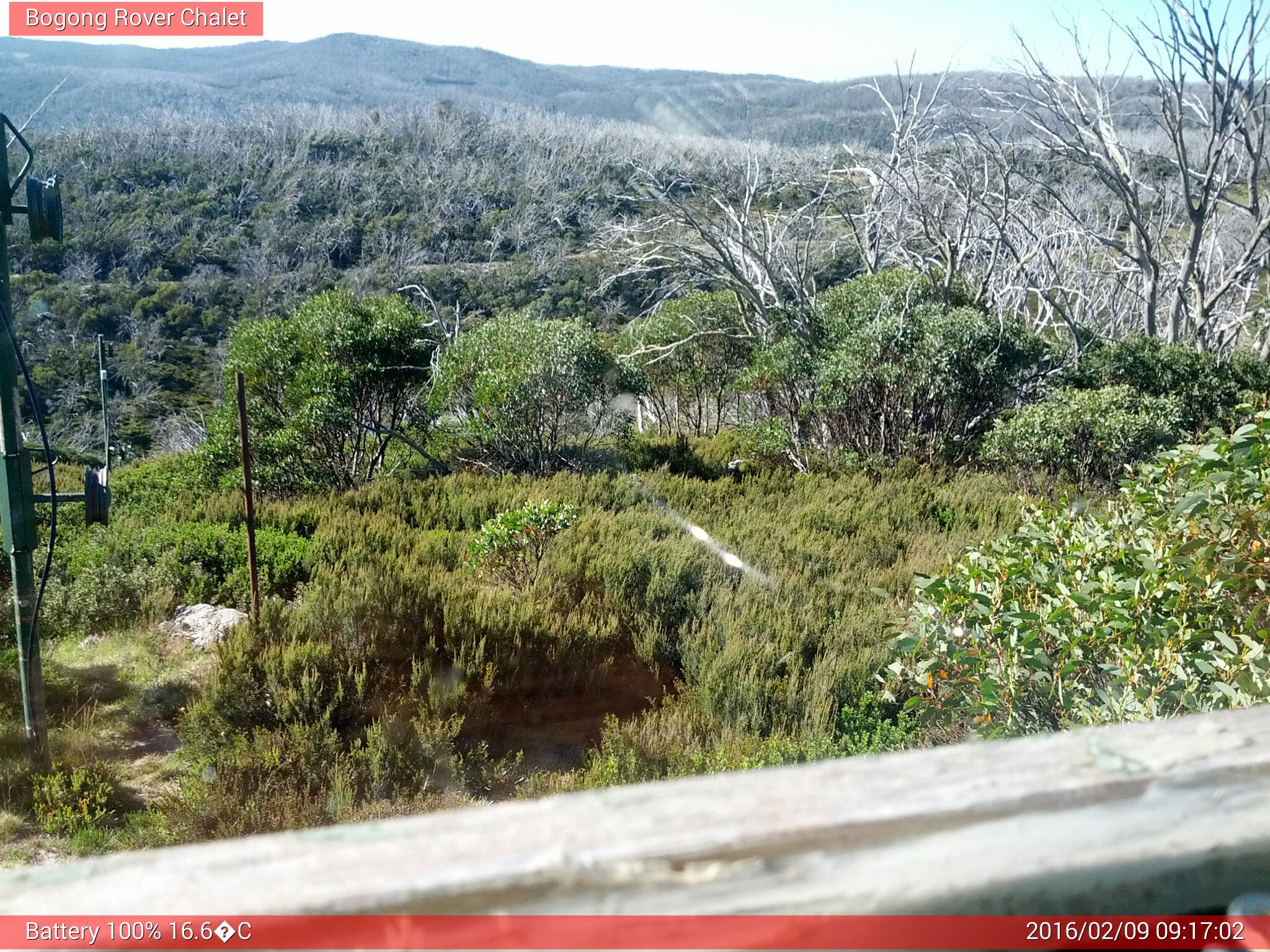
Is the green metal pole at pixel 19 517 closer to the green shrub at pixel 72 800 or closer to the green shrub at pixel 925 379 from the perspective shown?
the green shrub at pixel 72 800

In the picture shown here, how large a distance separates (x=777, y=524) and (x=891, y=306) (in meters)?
4.31

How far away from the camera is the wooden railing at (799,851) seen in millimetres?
601

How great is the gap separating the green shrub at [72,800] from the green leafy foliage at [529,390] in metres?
7.06

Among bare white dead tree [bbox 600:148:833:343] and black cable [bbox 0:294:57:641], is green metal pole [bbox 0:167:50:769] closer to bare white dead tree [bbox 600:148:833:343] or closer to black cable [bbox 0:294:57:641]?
black cable [bbox 0:294:57:641]

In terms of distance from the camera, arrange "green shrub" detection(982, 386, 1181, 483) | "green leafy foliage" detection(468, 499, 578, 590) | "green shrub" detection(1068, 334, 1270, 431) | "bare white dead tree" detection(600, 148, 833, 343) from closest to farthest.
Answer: "green leafy foliage" detection(468, 499, 578, 590)
"green shrub" detection(982, 386, 1181, 483)
"green shrub" detection(1068, 334, 1270, 431)
"bare white dead tree" detection(600, 148, 833, 343)

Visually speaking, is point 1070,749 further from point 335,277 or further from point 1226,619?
point 335,277

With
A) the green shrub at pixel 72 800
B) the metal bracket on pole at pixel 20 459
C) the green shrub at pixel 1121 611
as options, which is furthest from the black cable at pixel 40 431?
the green shrub at pixel 1121 611

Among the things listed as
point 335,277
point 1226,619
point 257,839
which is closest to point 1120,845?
point 257,839

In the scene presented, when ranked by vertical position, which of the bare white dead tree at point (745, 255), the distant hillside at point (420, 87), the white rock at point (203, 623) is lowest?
the white rock at point (203, 623)

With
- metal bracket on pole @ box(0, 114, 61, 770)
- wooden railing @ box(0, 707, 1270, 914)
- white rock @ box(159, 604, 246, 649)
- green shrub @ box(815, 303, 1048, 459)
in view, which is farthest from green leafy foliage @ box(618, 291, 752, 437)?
wooden railing @ box(0, 707, 1270, 914)

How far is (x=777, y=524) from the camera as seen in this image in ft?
26.9

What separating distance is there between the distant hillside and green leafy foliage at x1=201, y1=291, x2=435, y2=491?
19036 millimetres

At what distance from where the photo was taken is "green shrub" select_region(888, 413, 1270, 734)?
8.35 ft

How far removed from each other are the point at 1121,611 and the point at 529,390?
27.8 ft
